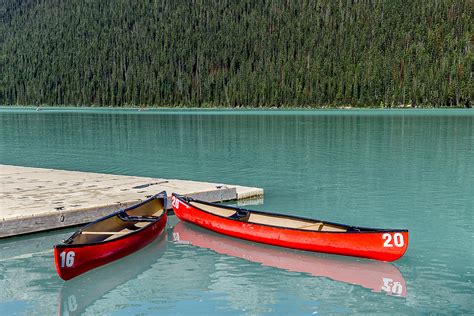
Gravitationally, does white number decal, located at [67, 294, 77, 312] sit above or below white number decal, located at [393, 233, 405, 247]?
below

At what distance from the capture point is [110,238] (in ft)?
56.7

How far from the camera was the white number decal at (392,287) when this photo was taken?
14.3 metres

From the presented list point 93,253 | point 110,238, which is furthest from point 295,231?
point 93,253

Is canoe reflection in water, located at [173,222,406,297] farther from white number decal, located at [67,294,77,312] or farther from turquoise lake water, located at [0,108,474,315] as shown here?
white number decal, located at [67,294,77,312]

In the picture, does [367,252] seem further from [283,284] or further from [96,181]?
[96,181]

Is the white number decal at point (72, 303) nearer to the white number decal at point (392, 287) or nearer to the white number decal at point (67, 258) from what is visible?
the white number decal at point (67, 258)

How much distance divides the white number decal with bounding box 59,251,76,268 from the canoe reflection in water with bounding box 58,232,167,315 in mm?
677

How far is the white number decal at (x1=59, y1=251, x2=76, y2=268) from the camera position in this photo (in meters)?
14.0

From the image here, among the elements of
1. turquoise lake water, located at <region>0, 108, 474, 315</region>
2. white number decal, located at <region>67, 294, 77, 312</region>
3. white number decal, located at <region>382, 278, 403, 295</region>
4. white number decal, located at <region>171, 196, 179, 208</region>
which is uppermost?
white number decal, located at <region>171, 196, 179, 208</region>

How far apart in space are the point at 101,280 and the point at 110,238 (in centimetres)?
231

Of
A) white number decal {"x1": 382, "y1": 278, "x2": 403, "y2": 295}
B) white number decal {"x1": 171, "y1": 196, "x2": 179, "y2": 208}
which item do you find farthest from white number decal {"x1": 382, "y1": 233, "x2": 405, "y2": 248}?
white number decal {"x1": 171, "y1": 196, "x2": 179, "y2": 208}

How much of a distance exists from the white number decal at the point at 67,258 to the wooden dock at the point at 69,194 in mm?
4189

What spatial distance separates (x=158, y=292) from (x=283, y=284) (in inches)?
126

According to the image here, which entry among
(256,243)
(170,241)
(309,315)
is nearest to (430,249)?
(256,243)
